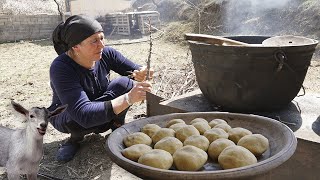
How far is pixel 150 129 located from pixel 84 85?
1.54 metres

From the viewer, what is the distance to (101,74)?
3.35 m

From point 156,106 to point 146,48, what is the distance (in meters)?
7.03

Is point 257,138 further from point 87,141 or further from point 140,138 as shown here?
point 87,141

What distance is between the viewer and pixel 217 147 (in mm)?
1500

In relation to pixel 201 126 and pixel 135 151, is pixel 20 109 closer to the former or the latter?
pixel 135 151

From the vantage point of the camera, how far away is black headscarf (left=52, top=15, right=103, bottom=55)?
2.77 metres

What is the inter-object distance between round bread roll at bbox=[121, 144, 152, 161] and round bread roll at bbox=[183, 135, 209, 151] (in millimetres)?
186

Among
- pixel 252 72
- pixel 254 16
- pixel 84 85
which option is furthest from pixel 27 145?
pixel 254 16

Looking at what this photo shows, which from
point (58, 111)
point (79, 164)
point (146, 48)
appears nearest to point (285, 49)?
point (58, 111)

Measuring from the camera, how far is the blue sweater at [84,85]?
2.58 meters

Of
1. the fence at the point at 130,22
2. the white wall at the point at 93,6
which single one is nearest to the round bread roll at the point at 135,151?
the fence at the point at 130,22

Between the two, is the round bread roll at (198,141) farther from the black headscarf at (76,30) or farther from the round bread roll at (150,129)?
the black headscarf at (76,30)

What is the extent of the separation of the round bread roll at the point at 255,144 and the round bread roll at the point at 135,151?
43cm

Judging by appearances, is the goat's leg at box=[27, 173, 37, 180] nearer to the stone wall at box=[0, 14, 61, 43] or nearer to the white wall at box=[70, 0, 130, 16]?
the stone wall at box=[0, 14, 61, 43]
